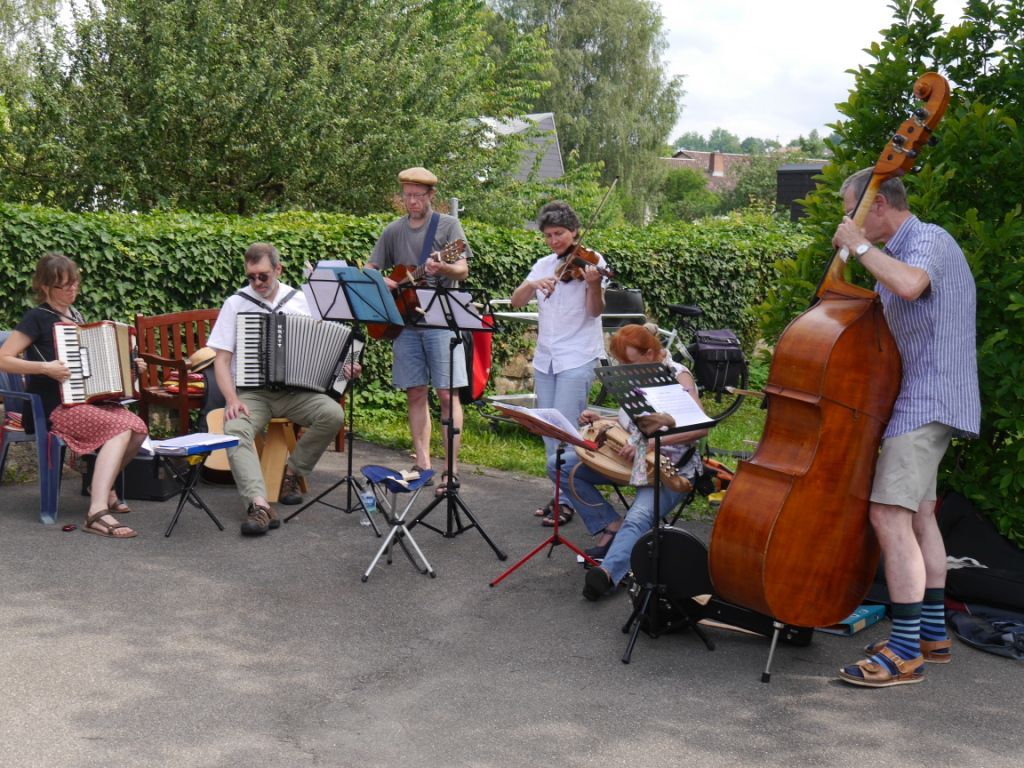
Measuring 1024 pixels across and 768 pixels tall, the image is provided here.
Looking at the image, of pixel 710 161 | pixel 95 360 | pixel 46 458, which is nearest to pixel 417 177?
pixel 95 360

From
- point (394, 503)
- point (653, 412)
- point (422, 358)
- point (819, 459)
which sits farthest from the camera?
point (422, 358)

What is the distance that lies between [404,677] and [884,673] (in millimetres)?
1945

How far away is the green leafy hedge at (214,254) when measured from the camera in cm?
794

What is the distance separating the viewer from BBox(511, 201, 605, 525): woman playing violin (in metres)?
6.42

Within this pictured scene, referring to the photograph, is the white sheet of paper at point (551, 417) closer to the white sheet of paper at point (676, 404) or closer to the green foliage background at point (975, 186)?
the white sheet of paper at point (676, 404)

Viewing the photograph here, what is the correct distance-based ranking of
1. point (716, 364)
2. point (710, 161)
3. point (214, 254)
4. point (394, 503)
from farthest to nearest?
1. point (710, 161)
2. point (716, 364)
3. point (214, 254)
4. point (394, 503)

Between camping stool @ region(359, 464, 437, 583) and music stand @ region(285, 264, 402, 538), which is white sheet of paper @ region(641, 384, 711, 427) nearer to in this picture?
camping stool @ region(359, 464, 437, 583)

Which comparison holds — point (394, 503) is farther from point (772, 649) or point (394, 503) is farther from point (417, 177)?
point (417, 177)

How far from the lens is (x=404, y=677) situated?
4.47 meters

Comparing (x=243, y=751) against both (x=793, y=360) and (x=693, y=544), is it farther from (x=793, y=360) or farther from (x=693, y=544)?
(x=793, y=360)

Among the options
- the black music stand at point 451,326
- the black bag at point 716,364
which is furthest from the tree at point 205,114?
the black music stand at point 451,326

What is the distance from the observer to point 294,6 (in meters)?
15.5

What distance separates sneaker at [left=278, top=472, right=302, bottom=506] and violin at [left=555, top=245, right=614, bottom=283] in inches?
91.1

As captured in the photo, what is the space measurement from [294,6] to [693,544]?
13.0 meters
